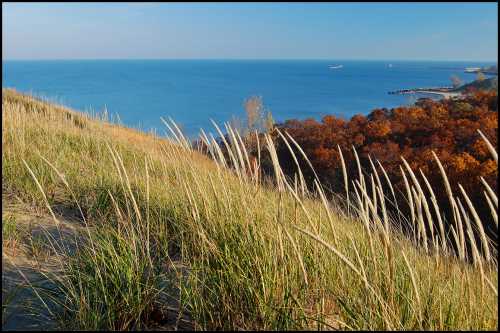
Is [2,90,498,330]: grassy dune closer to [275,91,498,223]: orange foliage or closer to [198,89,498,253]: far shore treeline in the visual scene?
[198,89,498,253]: far shore treeline

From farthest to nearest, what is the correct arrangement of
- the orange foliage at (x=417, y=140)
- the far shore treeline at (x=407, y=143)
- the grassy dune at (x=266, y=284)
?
the orange foliage at (x=417, y=140) → the far shore treeline at (x=407, y=143) → the grassy dune at (x=266, y=284)

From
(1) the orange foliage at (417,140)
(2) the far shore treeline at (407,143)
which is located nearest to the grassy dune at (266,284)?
(2) the far shore treeline at (407,143)

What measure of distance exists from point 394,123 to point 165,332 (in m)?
12.0

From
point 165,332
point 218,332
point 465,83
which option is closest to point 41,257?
point 165,332

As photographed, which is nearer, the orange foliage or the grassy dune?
the grassy dune

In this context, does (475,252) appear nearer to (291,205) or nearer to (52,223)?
(291,205)

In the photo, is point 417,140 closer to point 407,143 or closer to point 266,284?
point 407,143

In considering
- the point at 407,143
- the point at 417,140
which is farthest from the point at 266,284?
the point at 417,140

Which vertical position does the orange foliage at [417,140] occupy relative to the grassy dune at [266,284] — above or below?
above

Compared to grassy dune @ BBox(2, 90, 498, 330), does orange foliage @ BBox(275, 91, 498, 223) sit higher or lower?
higher

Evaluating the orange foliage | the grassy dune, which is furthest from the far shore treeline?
the grassy dune

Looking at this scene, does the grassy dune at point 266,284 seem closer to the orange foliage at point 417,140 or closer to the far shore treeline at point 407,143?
the far shore treeline at point 407,143

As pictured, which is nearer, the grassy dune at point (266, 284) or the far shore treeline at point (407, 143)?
the grassy dune at point (266, 284)

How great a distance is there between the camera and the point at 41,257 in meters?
2.49
